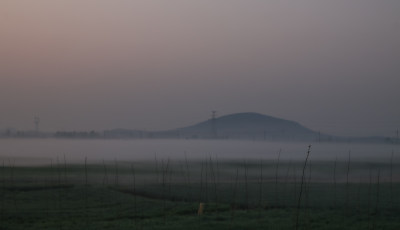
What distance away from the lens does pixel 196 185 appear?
25766 mm

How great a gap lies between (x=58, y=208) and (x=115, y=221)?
3.76 m

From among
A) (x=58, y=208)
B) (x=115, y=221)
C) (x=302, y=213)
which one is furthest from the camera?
(x=58, y=208)

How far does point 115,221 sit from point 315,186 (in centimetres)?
1343

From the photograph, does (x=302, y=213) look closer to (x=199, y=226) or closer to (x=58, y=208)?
(x=199, y=226)

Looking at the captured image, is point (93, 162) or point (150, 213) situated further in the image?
point (93, 162)

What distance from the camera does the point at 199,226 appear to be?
1388 centimetres

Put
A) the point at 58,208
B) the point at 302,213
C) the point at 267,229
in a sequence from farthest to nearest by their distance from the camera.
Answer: the point at 58,208
the point at 302,213
the point at 267,229

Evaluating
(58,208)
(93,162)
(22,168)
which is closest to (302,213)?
(58,208)

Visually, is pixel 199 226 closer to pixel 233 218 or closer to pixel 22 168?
pixel 233 218

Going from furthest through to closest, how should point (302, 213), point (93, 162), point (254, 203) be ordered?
point (93, 162) < point (254, 203) < point (302, 213)

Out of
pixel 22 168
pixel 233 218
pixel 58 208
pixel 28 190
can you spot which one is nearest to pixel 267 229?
pixel 233 218

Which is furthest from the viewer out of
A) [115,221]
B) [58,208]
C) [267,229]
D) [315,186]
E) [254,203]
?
[315,186]

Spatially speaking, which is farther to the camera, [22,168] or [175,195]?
[22,168]

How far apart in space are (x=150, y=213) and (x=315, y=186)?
11.6m
